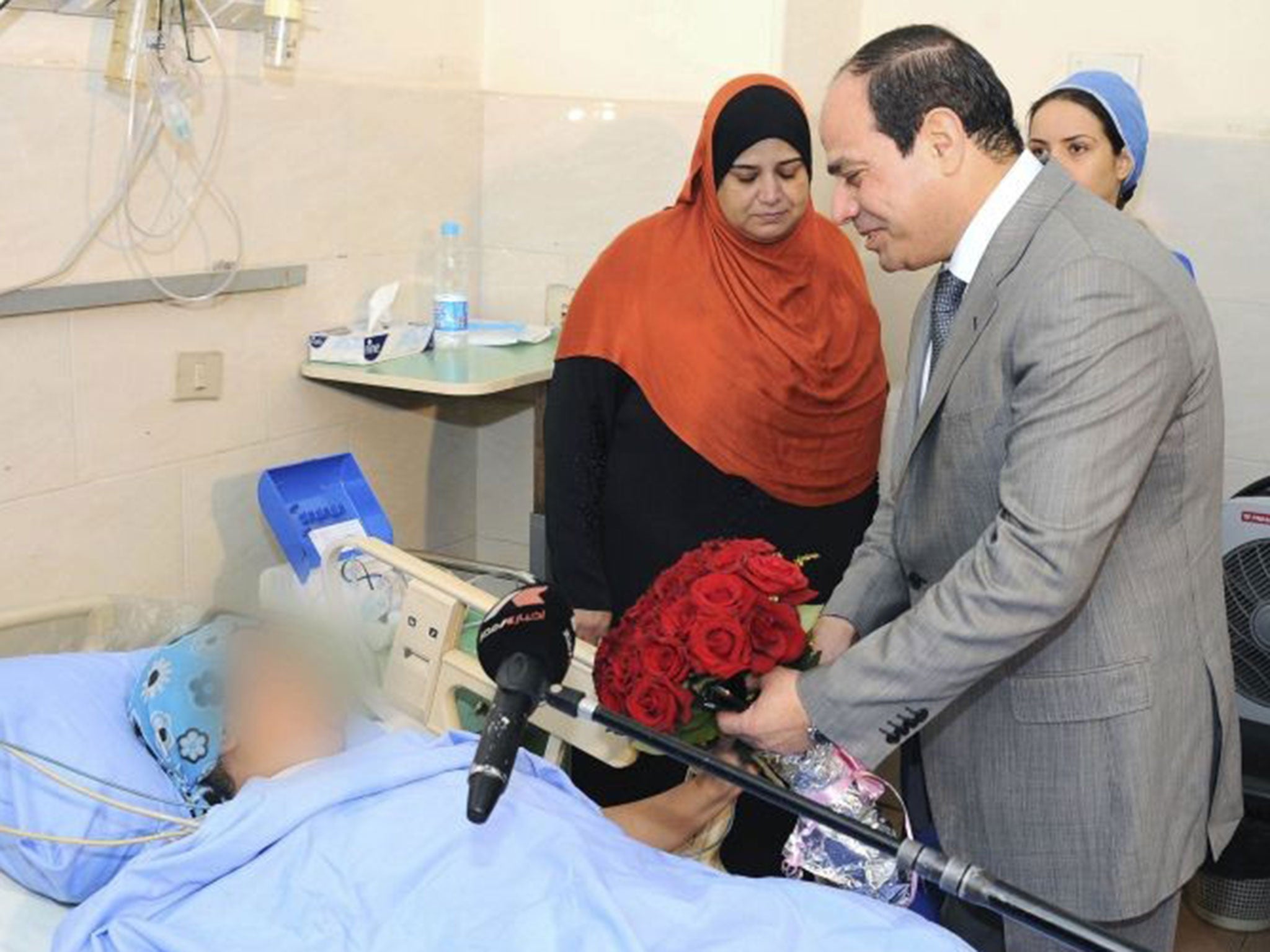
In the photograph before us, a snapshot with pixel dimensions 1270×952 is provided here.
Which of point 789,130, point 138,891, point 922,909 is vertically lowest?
point 922,909

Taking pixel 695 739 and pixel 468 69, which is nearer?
pixel 695 739

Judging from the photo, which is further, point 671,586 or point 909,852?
point 671,586

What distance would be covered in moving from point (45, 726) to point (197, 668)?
0.71 feet

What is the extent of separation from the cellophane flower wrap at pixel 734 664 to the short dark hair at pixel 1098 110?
4.16ft

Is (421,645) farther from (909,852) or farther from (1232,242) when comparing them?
(1232,242)

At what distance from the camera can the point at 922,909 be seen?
2.05 meters

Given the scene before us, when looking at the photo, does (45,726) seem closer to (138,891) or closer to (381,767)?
(138,891)

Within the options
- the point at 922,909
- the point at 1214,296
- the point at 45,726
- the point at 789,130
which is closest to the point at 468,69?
the point at 789,130

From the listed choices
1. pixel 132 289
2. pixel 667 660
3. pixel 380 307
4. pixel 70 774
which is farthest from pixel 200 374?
Result: pixel 667 660

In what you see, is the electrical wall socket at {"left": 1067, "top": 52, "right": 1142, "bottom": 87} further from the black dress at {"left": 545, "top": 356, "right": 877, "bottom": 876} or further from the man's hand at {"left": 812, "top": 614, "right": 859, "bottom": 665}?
the man's hand at {"left": 812, "top": 614, "right": 859, "bottom": 665}

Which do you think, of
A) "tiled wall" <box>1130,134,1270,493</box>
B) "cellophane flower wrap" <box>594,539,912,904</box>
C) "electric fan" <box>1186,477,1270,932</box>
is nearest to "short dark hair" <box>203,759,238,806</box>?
"cellophane flower wrap" <box>594,539,912,904</box>

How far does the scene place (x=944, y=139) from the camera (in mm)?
1559

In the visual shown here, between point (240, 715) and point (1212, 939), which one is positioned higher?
point (240, 715)

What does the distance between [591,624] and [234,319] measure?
919 mm
